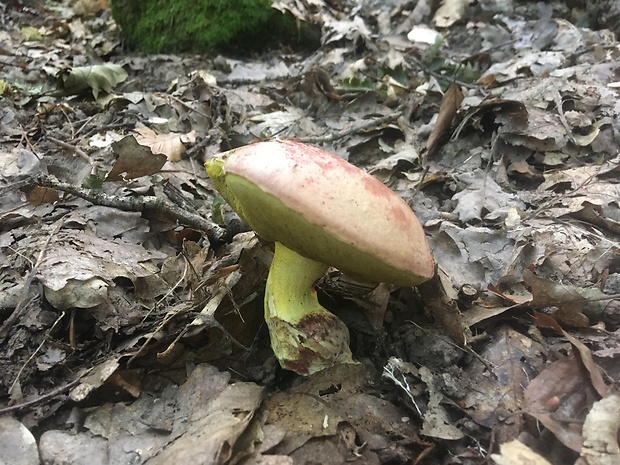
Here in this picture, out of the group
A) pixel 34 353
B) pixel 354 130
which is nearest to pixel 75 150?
pixel 34 353

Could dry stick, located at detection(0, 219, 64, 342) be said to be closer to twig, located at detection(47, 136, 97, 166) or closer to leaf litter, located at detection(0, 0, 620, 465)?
leaf litter, located at detection(0, 0, 620, 465)

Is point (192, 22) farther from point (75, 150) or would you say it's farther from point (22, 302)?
point (22, 302)

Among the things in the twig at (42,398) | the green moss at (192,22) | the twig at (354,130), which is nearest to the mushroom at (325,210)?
the twig at (42,398)

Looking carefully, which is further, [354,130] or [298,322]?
[354,130]

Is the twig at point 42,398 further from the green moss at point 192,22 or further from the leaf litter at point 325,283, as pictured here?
the green moss at point 192,22

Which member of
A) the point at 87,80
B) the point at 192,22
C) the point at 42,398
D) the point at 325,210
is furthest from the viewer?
the point at 192,22

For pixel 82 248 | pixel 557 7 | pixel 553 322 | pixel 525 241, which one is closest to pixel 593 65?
pixel 557 7

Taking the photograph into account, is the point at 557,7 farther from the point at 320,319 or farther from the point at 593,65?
the point at 320,319

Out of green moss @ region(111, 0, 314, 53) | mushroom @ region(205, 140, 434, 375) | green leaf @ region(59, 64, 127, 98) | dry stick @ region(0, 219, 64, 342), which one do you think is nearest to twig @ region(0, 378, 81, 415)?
dry stick @ region(0, 219, 64, 342)
